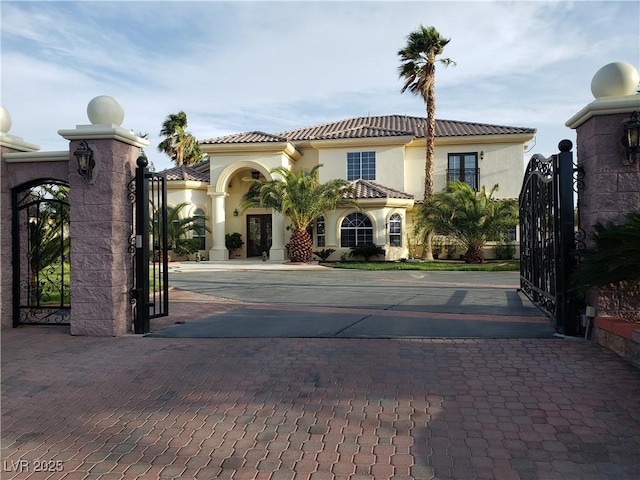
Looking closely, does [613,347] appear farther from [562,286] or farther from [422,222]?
[422,222]

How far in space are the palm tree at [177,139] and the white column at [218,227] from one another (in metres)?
16.8

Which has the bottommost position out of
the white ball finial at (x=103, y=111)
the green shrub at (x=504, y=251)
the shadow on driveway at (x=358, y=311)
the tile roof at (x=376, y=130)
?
the shadow on driveway at (x=358, y=311)

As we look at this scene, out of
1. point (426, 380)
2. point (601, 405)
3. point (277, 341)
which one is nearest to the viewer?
point (601, 405)

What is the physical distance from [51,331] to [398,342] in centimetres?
581

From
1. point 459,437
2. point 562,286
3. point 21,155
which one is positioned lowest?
point 459,437

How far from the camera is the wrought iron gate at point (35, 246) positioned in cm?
805

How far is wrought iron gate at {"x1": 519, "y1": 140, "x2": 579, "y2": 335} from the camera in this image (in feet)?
21.5

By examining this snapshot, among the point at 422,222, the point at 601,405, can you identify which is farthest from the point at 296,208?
the point at 601,405

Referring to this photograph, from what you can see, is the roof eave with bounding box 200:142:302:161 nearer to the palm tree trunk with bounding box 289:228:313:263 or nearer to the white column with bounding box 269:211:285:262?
the white column with bounding box 269:211:285:262

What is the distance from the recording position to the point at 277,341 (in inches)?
269

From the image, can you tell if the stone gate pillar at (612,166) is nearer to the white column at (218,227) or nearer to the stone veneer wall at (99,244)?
the stone veneer wall at (99,244)

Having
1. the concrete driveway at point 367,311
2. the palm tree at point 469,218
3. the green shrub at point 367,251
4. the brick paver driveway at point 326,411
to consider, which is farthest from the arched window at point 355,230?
the brick paver driveway at point 326,411

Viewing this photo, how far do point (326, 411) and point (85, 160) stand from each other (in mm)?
5389

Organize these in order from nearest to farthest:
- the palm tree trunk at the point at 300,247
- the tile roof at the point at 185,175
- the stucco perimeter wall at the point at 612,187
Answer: the stucco perimeter wall at the point at 612,187, the palm tree trunk at the point at 300,247, the tile roof at the point at 185,175
